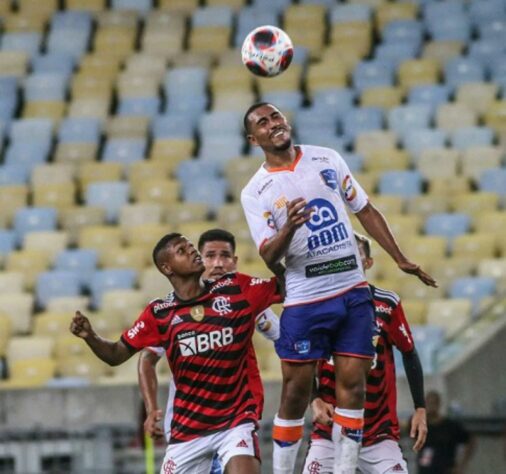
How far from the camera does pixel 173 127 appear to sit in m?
21.0

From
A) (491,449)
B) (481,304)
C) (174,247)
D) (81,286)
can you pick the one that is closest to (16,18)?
(81,286)

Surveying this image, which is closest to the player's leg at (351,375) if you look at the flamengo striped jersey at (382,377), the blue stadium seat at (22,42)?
the flamengo striped jersey at (382,377)

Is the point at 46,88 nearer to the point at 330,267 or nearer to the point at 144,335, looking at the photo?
the point at 144,335

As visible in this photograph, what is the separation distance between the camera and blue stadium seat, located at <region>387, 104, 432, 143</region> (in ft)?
67.1

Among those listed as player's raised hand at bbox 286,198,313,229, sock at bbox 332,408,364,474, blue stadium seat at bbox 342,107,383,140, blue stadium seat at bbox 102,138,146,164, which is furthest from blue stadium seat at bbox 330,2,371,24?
player's raised hand at bbox 286,198,313,229

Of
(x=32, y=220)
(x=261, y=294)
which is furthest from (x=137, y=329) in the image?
(x=32, y=220)

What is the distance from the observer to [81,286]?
1856 centimetres

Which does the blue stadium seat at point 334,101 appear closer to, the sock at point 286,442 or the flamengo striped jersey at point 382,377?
the flamengo striped jersey at point 382,377

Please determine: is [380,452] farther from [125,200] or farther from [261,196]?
[125,200]

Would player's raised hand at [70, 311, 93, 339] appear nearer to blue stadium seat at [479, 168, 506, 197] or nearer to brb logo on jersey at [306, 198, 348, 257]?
brb logo on jersey at [306, 198, 348, 257]

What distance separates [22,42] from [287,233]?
46.8ft

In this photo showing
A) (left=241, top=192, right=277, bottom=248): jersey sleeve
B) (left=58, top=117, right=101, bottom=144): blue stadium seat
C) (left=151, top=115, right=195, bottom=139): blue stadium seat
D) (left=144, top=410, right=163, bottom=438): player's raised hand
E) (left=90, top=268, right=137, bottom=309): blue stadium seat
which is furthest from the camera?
(left=58, top=117, right=101, bottom=144): blue stadium seat

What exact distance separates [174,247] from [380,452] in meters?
1.58

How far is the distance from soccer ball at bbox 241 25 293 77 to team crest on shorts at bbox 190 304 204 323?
1306mm
